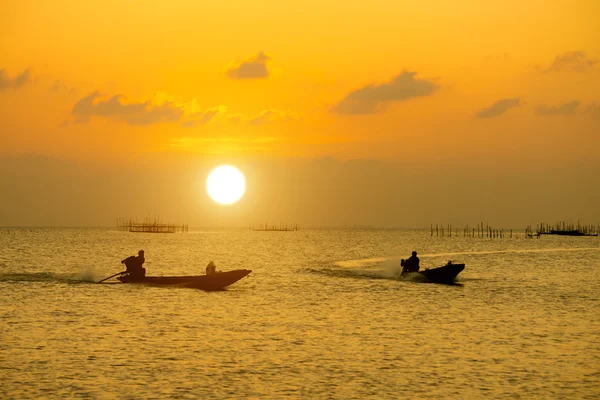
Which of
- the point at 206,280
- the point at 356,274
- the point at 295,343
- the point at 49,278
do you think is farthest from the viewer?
the point at 356,274

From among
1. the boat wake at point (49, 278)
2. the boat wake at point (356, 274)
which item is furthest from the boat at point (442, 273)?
the boat wake at point (49, 278)

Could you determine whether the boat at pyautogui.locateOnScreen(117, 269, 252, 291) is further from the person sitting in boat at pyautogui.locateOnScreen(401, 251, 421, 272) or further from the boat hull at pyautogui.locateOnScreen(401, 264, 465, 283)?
the boat hull at pyautogui.locateOnScreen(401, 264, 465, 283)

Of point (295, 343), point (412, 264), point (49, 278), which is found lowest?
point (295, 343)

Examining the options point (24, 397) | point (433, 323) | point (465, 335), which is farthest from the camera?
point (433, 323)

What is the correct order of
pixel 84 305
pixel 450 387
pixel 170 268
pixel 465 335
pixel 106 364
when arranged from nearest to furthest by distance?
pixel 450 387 → pixel 106 364 → pixel 465 335 → pixel 84 305 → pixel 170 268

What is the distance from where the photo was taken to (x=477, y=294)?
171 feet

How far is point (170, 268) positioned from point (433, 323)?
57.1 meters

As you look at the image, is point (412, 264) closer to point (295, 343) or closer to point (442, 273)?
point (442, 273)

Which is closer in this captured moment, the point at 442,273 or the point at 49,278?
the point at 442,273

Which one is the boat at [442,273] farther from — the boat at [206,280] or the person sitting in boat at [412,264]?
the boat at [206,280]

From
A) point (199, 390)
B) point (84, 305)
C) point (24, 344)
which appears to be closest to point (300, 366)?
point (199, 390)

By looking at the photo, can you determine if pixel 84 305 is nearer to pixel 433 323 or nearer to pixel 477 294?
pixel 433 323

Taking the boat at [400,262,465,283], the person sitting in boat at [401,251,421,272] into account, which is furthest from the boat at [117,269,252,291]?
the boat at [400,262,465,283]

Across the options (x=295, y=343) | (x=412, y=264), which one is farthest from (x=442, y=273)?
(x=295, y=343)
